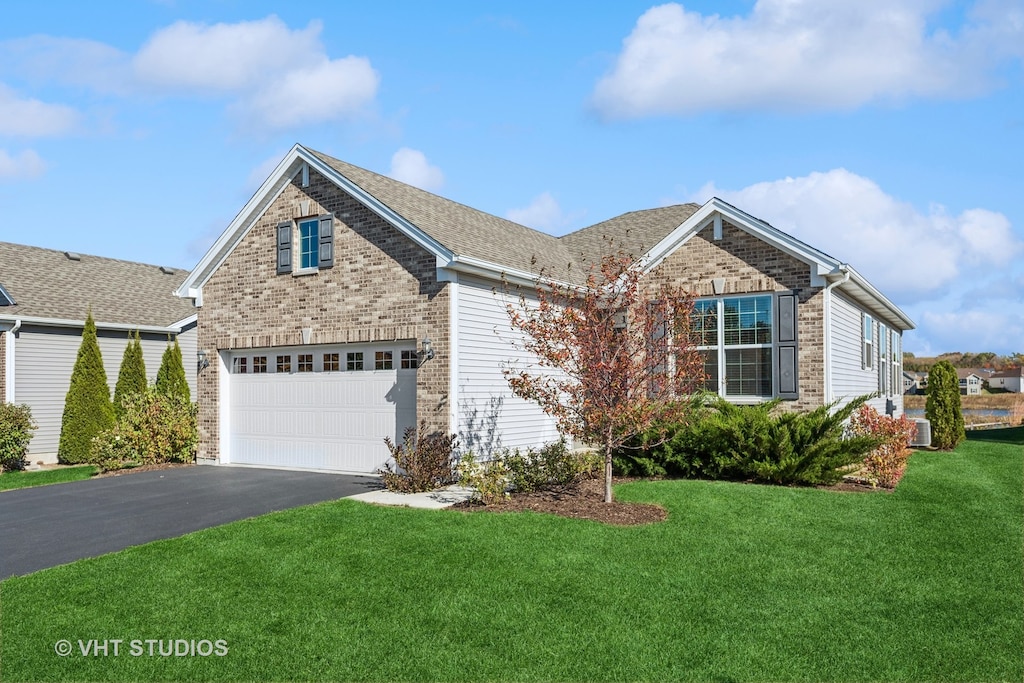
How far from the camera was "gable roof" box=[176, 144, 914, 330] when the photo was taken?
47.4ft

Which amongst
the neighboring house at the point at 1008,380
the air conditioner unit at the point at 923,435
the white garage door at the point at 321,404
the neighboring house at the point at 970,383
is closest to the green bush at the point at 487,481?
the white garage door at the point at 321,404

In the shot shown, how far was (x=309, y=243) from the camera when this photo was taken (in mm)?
16156

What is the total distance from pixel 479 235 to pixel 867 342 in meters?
9.72

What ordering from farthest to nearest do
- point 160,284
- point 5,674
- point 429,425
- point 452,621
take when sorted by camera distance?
1. point 160,284
2. point 429,425
3. point 452,621
4. point 5,674

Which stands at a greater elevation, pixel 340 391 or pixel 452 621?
pixel 340 391

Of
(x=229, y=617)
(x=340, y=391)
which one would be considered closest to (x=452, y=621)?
(x=229, y=617)

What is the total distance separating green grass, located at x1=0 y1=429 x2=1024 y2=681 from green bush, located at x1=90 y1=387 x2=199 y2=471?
834 cm

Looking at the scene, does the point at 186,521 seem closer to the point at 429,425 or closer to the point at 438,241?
the point at 429,425

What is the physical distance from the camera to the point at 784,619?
6.65 meters

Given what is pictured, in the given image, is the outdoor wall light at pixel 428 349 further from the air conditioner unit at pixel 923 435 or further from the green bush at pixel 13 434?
the air conditioner unit at pixel 923 435

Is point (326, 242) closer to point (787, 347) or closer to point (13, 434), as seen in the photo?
point (787, 347)

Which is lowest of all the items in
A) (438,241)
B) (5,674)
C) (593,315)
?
(5,674)

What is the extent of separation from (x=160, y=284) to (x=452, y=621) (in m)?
23.0

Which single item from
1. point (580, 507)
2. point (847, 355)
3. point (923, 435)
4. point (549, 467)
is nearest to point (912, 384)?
point (923, 435)
